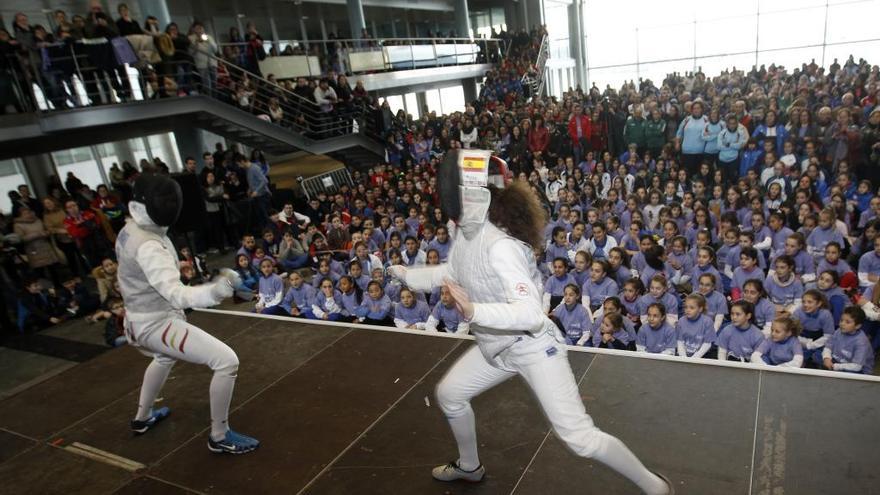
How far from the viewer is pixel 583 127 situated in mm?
11234

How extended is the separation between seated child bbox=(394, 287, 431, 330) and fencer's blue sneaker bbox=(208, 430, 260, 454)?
293 cm

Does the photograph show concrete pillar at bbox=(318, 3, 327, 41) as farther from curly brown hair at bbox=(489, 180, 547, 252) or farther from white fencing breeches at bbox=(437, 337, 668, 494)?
white fencing breeches at bbox=(437, 337, 668, 494)

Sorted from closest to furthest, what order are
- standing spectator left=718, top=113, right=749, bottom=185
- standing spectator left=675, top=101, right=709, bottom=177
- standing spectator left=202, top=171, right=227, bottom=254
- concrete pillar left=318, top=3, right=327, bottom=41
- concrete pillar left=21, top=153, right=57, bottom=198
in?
standing spectator left=718, top=113, right=749, bottom=185, standing spectator left=675, top=101, right=709, bottom=177, standing spectator left=202, top=171, right=227, bottom=254, concrete pillar left=21, top=153, right=57, bottom=198, concrete pillar left=318, top=3, right=327, bottom=41

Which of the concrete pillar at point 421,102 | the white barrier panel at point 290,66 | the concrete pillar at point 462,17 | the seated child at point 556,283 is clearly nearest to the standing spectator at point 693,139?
the seated child at point 556,283

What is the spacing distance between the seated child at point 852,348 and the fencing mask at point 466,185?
362 centimetres

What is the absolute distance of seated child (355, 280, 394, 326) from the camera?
21.9 feet

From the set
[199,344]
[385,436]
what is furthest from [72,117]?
[385,436]

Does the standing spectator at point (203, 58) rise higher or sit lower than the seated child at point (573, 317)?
higher

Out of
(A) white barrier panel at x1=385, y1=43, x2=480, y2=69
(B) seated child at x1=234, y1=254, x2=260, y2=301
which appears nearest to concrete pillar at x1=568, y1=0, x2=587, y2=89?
(A) white barrier panel at x1=385, y1=43, x2=480, y2=69

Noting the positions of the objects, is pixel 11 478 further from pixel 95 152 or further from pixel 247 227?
pixel 95 152

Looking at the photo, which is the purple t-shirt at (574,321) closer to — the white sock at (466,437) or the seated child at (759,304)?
the seated child at (759,304)

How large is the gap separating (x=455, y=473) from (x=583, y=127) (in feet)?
31.2

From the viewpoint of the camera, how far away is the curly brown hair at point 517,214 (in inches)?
97.8

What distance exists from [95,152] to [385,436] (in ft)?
43.5
